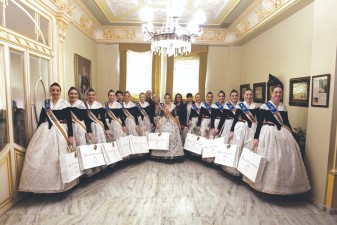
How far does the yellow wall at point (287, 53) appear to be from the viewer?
3.32 meters

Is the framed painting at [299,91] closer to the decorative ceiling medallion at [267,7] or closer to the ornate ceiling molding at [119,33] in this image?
the decorative ceiling medallion at [267,7]

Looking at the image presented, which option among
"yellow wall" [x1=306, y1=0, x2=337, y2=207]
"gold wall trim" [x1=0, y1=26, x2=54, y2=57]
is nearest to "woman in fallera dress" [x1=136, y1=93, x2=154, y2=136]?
"gold wall trim" [x1=0, y1=26, x2=54, y2=57]

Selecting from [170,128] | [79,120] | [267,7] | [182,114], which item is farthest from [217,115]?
[79,120]

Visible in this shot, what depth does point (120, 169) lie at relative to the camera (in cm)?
398

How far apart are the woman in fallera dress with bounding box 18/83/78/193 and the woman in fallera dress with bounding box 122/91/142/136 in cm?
147

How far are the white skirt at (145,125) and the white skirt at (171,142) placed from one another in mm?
283

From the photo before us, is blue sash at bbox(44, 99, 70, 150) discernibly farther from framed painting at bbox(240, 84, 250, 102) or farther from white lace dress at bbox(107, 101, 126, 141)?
framed painting at bbox(240, 84, 250, 102)

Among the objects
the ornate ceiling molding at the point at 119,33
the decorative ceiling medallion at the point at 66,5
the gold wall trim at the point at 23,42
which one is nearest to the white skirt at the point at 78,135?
the gold wall trim at the point at 23,42

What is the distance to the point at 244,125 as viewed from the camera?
3.42 metres

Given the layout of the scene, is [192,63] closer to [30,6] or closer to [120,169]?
[120,169]

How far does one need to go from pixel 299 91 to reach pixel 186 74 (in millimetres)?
3091

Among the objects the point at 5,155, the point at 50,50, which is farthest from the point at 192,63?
the point at 5,155

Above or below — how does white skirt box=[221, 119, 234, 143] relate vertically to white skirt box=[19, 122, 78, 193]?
above

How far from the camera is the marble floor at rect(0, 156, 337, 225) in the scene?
2.39 m
